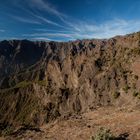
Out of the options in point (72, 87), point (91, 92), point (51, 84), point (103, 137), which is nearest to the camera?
point (103, 137)

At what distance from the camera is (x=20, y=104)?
152 meters

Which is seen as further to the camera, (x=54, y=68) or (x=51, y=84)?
(x=54, y=68)

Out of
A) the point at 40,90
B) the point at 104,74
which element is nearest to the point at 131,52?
the point at 104,74

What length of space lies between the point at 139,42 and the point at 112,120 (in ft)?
116

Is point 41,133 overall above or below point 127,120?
below

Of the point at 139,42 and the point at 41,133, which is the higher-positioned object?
the point at 139,42

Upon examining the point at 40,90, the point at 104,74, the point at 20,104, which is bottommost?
the point at 20,104

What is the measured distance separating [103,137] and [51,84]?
372ft

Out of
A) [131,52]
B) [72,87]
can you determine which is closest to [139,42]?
[131,52]

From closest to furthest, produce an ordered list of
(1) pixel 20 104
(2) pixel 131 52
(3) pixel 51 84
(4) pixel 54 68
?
(2) pixel 131 52, (3) pixel 51 84, (4) pixel 54 68, (1) pixel 20 104

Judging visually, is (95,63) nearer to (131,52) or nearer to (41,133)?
(131,52)

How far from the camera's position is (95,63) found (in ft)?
269

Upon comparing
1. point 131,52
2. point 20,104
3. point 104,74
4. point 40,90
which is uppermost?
point 131,52

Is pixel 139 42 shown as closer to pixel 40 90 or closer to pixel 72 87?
pixel 72 87
